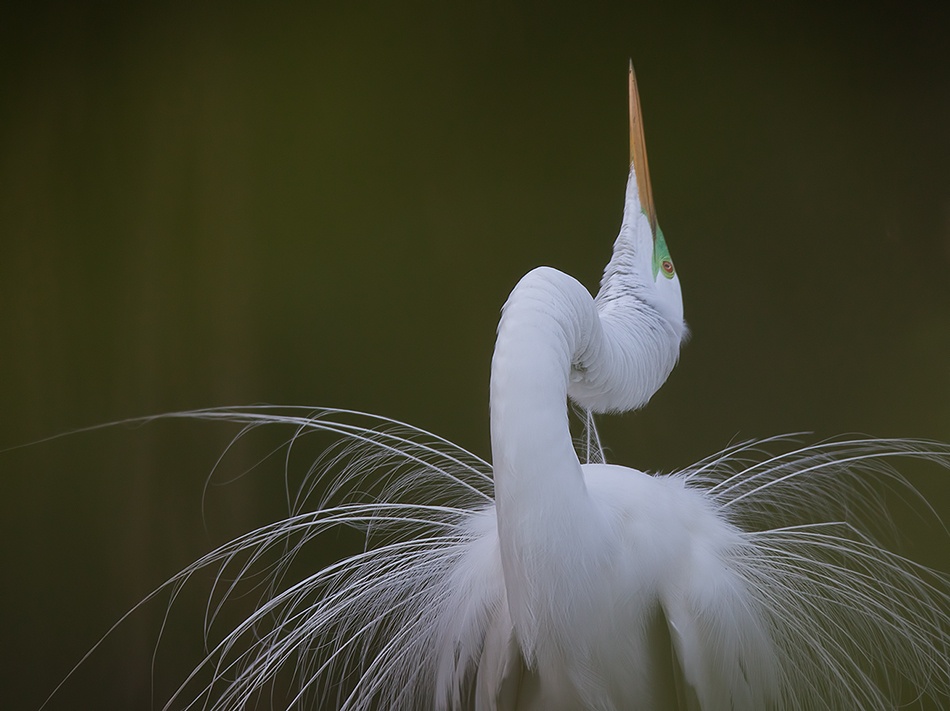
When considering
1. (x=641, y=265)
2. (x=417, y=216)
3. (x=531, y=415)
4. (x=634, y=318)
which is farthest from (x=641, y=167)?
(x=531, y=415)

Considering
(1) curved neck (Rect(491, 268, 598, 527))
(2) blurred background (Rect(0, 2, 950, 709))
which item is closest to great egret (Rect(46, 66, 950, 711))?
(1) curved neck (Rect(491, 268, 598, 527))

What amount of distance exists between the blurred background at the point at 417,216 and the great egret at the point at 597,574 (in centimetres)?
26

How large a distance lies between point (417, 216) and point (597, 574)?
36.6 inches

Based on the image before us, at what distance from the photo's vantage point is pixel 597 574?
691mm

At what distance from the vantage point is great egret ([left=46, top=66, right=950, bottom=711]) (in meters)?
0.63

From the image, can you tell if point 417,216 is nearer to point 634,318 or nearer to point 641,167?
point 641,167

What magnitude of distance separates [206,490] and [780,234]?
1.15 metres

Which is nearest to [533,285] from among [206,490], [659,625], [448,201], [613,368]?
[613,368]

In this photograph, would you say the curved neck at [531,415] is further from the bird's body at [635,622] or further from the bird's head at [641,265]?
the bird's head at [641,265]

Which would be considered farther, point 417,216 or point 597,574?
point 417,216

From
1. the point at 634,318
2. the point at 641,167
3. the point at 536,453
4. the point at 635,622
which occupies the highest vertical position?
the point at 641,167

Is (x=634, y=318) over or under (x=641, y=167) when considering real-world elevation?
under

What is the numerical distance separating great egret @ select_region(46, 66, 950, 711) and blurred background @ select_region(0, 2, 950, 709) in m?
0.26

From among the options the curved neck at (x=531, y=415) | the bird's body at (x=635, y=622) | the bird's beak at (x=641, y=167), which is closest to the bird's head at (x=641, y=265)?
the bird's beak at (x=641, y=167)
